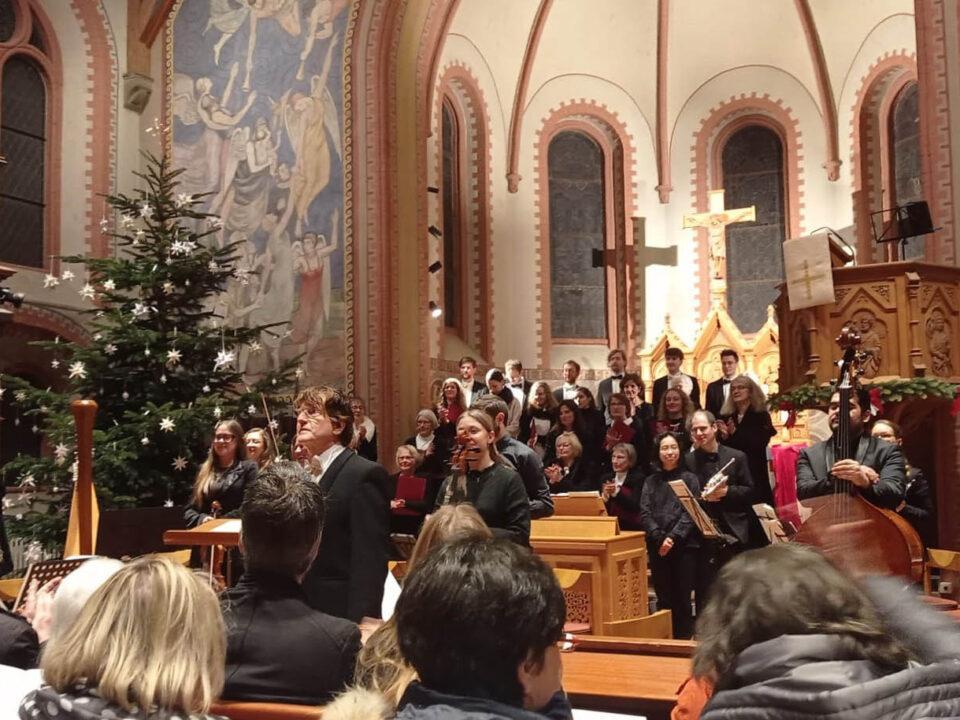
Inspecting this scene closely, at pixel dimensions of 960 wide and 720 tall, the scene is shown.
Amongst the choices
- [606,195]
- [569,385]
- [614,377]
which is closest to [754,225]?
[606,195]

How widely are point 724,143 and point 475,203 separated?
4.27 meters

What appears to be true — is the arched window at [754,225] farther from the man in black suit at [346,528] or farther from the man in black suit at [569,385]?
the man in black suit at [346,528]

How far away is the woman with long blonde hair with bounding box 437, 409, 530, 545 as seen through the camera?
4457 mm

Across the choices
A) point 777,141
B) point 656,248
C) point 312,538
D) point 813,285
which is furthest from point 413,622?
point 777,141

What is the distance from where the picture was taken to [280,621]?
8.48ft

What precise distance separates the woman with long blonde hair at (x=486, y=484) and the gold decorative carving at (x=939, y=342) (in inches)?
189

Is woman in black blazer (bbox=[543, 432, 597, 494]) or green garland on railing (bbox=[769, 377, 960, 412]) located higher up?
green garland on railing (bbox=[769, 377, 960, 412])

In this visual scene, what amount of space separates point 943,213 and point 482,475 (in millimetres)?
6278

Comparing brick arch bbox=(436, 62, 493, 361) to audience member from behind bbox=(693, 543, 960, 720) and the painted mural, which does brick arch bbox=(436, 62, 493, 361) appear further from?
audience member from behind bbox=(693, 543, 960, 720)

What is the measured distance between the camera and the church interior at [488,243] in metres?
8.16

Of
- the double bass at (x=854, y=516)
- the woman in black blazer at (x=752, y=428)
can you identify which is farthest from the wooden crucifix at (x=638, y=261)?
the double bass at (x=854, y=516)

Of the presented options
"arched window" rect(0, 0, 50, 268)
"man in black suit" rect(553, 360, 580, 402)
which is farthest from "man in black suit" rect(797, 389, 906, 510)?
"arched window" rect(0, 0, 50, 268)

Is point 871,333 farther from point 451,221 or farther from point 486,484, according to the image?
point 451,221

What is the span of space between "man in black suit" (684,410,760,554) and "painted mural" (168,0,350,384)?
245 inches
